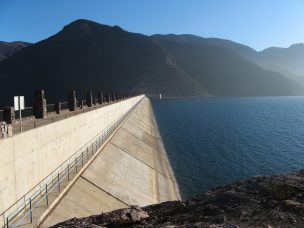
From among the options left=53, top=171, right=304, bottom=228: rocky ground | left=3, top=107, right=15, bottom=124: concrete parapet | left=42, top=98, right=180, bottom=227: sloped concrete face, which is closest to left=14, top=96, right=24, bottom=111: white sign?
A: left=3, top=107, right=15, bottom=124: concrete parapet

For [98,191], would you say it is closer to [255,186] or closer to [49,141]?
[49,141]

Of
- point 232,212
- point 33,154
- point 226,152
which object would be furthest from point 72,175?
point 226,152

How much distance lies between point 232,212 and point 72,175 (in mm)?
12750

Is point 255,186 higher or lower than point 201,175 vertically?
higher

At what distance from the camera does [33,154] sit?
62.1 ft

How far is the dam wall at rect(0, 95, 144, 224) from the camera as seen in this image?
617 inches

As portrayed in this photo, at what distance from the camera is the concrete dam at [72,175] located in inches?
643

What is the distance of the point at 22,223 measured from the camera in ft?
51.1

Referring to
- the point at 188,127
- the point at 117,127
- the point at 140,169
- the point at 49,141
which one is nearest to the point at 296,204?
the point at 49,141

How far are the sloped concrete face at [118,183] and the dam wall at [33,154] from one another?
5.80 ft

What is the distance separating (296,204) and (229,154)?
41731mm

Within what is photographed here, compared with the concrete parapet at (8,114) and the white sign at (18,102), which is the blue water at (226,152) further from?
the white sign at (18,102)

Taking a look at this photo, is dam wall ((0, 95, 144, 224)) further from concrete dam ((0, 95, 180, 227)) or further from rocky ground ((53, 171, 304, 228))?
rocky ground ((53, 171, 304, 228))

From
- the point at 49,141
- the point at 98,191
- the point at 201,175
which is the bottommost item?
the point at 201,175
